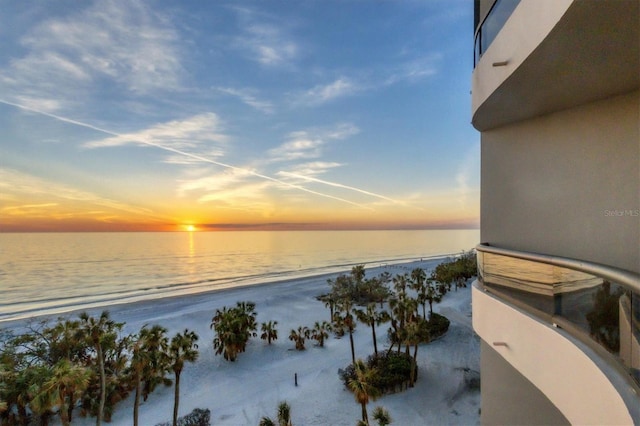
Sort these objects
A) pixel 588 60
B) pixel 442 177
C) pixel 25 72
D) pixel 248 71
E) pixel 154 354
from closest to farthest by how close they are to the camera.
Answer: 1. pixel 588 60
2. pixel 154 354
3. pixel 25 72
4. pixel 248 71
5. pixel 442 177

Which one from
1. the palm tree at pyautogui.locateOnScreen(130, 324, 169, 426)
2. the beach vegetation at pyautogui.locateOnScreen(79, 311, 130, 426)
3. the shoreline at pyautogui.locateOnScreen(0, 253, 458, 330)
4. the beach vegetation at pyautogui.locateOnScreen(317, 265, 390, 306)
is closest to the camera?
the palm tree at pyautogui.locateOnScreen(130, 324, 169, 426)

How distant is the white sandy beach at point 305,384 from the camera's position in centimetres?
1555

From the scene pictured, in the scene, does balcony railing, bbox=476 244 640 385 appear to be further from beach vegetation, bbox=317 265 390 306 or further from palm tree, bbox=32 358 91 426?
beach vegetation, bbox=317 265 390 306

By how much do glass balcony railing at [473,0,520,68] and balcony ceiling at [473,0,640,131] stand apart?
3.15ft

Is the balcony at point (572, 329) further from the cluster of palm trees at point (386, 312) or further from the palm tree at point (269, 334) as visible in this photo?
the palm tree at point (269, 334)

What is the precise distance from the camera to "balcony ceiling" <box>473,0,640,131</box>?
9.59 ft

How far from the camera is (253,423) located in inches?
600

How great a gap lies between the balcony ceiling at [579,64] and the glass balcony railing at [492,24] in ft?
3.15

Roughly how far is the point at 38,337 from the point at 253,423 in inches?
505

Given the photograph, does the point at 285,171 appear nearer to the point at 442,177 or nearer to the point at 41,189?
the point at 442,177

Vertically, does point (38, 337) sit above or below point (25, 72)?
below

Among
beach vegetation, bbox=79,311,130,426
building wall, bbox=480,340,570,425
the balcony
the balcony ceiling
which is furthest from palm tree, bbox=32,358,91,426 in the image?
the balcony ceiling

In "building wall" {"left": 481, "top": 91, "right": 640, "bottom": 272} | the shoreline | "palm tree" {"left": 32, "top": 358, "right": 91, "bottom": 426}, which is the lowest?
the shoreline

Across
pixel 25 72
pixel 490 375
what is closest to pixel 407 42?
pixel 490 375
